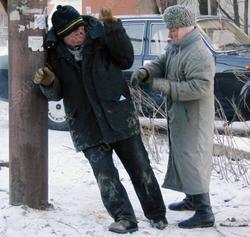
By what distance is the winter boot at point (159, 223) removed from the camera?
457cm

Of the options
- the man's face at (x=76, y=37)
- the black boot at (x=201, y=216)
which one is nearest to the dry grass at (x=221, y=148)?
the black boot at (x=201, y=216)

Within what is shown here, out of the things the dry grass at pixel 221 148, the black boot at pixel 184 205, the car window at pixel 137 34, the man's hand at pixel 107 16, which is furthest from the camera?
the car window at pixel 137 34

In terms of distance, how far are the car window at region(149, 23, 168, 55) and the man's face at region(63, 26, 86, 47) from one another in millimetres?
4927

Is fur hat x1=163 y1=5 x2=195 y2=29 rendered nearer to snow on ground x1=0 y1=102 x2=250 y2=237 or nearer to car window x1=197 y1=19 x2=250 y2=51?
snow on ground x1=0 y1=102 x2=250 y2=237

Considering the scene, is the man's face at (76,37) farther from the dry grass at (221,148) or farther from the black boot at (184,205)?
the dry grass at (221,148)

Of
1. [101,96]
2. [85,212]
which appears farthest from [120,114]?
[85,212]

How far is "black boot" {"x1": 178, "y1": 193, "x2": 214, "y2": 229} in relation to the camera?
4637mm

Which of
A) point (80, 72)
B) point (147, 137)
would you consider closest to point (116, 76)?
point (80, 72)

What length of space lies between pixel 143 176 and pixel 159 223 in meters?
0.37

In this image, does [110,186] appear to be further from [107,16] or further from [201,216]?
[107,16]

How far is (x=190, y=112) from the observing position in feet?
14.9

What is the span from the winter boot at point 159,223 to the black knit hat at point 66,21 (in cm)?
149

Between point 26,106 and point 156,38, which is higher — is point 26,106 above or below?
below

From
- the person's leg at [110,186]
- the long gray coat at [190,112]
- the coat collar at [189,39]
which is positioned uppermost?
the coat collar at [189,39]
